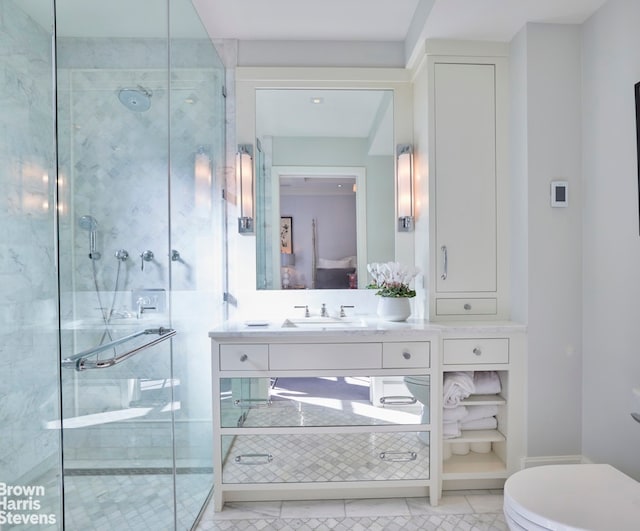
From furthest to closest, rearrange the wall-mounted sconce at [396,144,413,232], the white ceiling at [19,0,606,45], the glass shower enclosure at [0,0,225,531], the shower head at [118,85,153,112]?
the wall-mounted sconce at [396,144,413,232] < the white ceiling at [19,0,606,45] < the shower head at [118,85,153,112] < the glass shower enclosure at [0,0,225,531]

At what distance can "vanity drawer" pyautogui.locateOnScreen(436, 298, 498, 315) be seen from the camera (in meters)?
2.19

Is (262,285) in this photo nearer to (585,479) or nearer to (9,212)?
(9,212)

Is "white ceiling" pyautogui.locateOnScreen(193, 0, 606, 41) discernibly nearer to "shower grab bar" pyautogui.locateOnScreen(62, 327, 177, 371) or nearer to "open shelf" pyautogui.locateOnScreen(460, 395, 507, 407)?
"shower grab bar" pyautogui.locateOnScreen(62, 327, 177, 371)

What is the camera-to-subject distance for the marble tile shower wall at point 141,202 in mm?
1295

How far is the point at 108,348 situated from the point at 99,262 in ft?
1.08

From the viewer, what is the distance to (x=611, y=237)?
184cm

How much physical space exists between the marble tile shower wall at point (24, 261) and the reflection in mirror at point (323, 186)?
121cm

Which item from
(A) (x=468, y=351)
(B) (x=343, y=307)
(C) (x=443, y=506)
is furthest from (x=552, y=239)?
(C) (x=443, y=506)

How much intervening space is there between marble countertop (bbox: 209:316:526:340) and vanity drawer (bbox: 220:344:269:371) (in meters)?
0.06

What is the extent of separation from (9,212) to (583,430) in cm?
283


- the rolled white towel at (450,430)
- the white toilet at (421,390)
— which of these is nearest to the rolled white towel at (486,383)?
the rolled white towel at (450,430)

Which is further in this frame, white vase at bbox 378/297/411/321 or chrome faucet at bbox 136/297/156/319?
white vase at bbox 378/297/411/321

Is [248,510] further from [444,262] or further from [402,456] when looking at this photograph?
[444,262]

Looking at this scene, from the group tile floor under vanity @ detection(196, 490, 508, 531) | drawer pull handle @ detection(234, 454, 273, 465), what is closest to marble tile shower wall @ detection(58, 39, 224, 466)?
drawer pull handle @ detection(234, 454, 273, 465)
